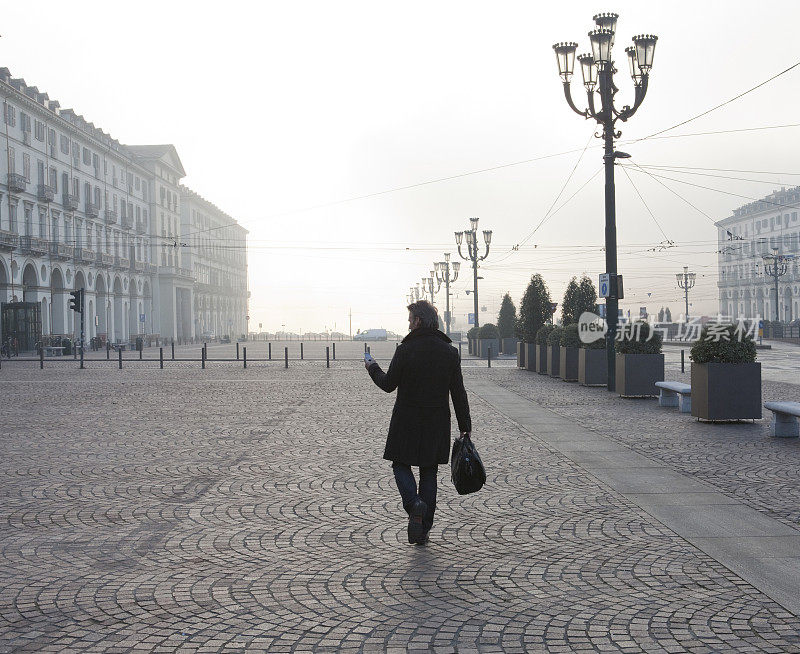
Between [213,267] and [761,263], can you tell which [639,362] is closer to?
[761,263]

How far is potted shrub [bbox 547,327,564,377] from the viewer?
2320 centimetres

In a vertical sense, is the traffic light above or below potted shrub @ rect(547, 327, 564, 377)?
above

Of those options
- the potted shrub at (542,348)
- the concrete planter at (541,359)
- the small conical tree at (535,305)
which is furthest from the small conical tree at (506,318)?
the concrete planter at (541,359)

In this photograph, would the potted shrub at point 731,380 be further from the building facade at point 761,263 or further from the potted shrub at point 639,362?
the building facade at point 761,263

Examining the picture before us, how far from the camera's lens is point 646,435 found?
11367 mm

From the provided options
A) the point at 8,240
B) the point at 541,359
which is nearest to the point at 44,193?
the point at 8,240

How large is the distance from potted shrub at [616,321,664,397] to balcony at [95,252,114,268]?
5596cm

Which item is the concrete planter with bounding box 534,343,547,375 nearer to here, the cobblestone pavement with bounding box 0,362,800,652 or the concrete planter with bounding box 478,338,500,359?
the concrete planter with bounding box 478,338,500,359

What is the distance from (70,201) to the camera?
59.2 metres

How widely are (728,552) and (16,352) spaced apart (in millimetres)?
45625

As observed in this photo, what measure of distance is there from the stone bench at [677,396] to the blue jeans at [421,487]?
29.9 feet

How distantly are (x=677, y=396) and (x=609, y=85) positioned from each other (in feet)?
22.8

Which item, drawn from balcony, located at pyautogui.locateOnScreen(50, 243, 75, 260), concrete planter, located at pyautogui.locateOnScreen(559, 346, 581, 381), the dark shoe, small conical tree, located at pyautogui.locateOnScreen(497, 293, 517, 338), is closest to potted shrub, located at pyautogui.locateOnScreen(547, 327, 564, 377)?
concrete planter, located at pyautogui.locateOnScreen(559, 346, 581, 381)

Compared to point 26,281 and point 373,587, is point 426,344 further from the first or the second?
point 26,281
